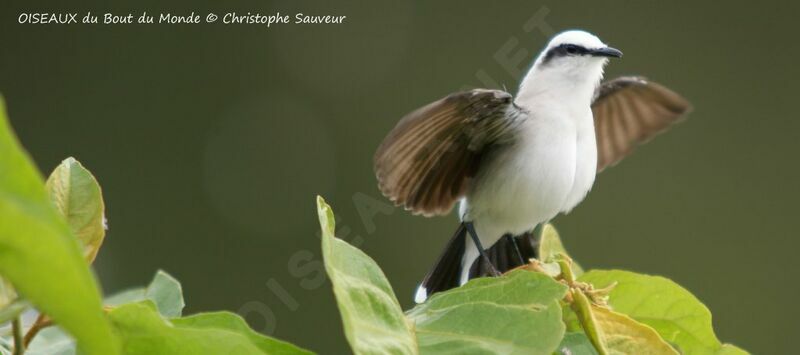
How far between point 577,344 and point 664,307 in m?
0.19

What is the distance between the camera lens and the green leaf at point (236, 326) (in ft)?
2.39

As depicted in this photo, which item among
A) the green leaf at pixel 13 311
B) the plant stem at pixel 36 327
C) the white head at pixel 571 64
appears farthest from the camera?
the white head at pixel 571 64

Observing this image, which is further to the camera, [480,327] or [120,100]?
[120,100]

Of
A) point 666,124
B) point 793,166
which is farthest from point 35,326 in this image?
point 793,166

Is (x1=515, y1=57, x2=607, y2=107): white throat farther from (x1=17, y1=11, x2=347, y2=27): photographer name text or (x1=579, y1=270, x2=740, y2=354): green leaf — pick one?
(x1=17, y1=11, x2=347, y2=27): photographer name text

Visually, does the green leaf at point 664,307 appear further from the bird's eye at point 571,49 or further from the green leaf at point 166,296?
the bird's eye at point 571,49

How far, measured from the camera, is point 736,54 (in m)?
6.55

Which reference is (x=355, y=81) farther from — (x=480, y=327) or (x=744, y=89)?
(x=480, y=327)

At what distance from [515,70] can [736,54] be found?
1699mm

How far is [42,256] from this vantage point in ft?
1.71

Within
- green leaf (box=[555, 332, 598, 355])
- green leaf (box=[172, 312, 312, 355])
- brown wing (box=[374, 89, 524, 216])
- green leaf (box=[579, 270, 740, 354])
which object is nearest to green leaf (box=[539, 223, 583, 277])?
green leaf (box=[579, 270, 740, 354])

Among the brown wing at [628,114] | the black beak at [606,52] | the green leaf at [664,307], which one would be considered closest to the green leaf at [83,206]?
the green leaf at [664,307]

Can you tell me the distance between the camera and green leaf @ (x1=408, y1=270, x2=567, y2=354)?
84 cm

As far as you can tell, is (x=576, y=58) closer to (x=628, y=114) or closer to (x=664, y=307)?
(x=628, y=114)
